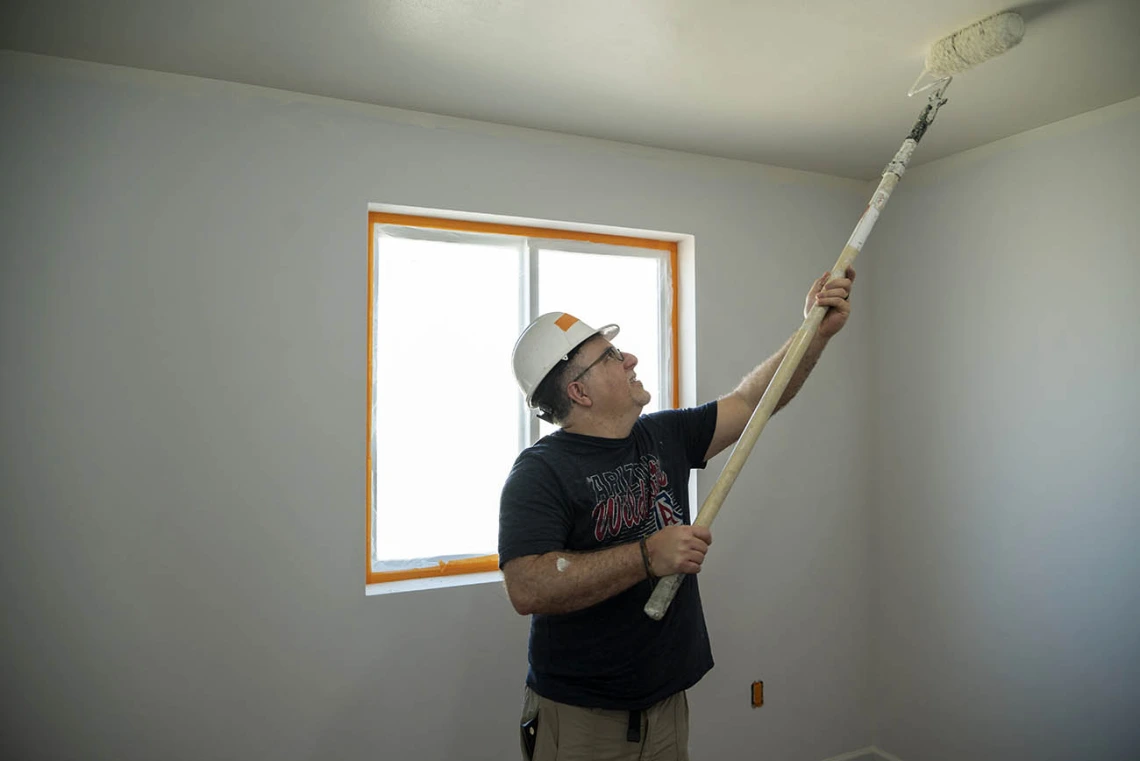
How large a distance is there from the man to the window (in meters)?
0.77

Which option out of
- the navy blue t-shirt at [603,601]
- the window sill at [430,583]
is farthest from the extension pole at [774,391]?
the window sill at [430,583]

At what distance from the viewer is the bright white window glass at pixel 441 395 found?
259 centimetres

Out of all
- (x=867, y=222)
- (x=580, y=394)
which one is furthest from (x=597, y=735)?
(x=867, y=222)

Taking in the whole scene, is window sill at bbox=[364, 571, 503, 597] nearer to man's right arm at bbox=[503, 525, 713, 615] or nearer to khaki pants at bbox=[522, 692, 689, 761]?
khaki pants at bbox=[522, 692, 689, 761]

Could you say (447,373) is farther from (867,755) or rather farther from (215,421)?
(867,755)

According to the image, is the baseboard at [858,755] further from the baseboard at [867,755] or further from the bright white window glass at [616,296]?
the bright white window glass at [616,296]

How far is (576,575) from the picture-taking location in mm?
1554

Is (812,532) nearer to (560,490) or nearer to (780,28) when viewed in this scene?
(560,490)

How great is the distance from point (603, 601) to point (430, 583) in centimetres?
102

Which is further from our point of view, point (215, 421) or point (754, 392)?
point (215, 421)

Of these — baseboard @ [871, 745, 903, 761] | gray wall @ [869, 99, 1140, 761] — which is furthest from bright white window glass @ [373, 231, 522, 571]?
baseboard @ [871, 745, 903, 761]

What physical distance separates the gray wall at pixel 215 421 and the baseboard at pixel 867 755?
1.46 meters

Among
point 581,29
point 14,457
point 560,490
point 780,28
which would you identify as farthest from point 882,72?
point 14,457

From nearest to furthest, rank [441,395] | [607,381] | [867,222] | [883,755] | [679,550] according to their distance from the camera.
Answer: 1. [679,550]
2. [867,222]
3. [607,381]
4. [441,395]
5. [883,755]
